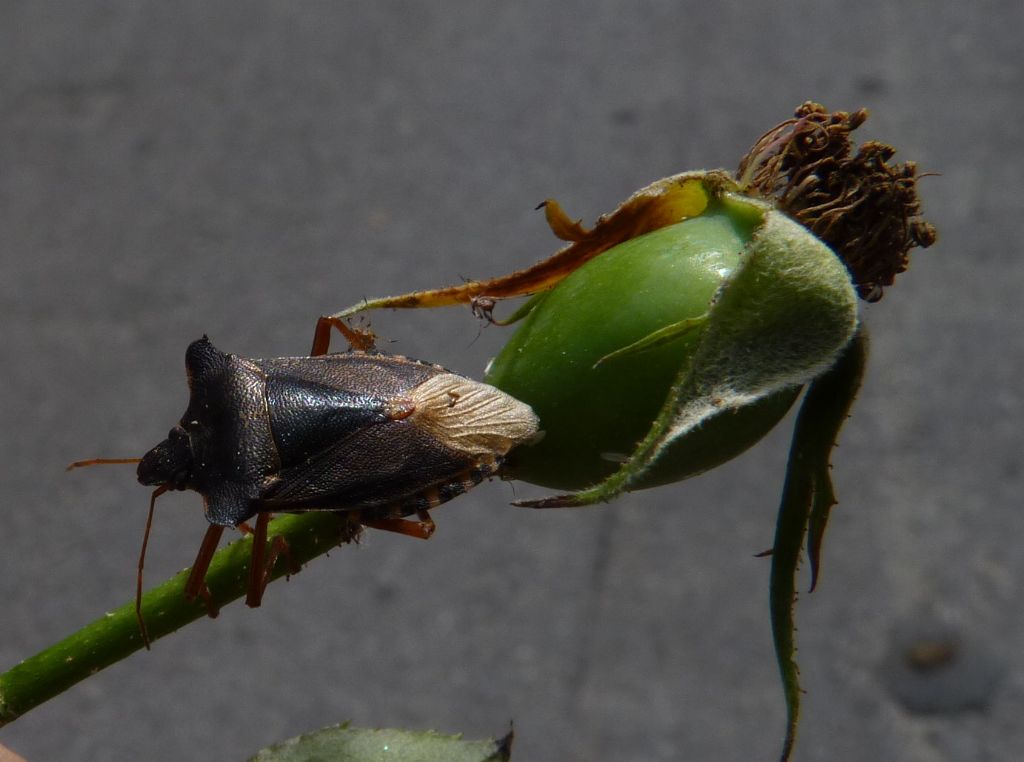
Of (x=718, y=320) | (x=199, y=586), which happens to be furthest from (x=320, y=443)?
(x=718, y=320)

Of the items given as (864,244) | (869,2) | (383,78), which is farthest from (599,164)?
(864,244)

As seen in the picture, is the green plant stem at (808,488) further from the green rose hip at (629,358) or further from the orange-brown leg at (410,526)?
the orange-brown leg at (410,526)

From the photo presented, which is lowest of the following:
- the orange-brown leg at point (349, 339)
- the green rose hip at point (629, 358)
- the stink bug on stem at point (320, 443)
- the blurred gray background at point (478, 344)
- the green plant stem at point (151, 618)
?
the blurred gray background at point (478, 344)

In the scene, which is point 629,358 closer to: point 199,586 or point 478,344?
point 199,586

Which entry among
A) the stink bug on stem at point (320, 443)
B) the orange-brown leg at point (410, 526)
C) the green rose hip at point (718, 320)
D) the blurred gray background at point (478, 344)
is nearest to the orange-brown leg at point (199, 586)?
the stink bug on stem at point (320, 443)

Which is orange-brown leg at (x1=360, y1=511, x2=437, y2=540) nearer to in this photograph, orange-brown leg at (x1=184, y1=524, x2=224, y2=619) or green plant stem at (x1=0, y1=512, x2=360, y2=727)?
green plant stem at (x1=0, y1=512, x2=360, y2=727)

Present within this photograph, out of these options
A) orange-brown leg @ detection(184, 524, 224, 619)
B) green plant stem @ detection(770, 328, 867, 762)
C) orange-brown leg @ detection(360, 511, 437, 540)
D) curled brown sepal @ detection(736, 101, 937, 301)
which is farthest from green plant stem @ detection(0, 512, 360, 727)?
curled brown sepal @ detection(736, 101, 937, 301)
